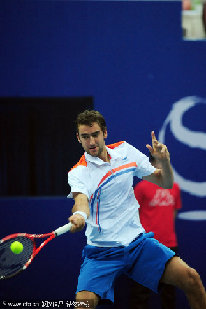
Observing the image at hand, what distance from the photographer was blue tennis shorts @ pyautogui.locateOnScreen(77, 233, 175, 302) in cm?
327

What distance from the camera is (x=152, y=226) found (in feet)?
15.4

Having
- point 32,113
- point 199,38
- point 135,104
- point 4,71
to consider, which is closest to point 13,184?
point 32,113

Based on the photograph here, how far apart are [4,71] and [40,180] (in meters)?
1.39

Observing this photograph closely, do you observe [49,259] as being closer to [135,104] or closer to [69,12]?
[135,104]

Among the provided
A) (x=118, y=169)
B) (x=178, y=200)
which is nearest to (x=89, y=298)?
(x=118, y=169)

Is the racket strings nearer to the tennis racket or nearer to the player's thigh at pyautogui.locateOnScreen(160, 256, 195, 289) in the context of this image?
the tennis racket

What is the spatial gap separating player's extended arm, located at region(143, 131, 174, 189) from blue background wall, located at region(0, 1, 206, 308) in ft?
5.04

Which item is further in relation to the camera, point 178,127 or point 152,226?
point 178,127

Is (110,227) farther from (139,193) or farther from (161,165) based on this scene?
(139,193)

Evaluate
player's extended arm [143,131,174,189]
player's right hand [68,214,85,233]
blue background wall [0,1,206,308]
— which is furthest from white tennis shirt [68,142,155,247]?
blue background wall [0,1,206,308]

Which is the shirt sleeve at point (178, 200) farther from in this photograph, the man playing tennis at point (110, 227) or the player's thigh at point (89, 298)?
the player's thigh at point (89, 298)

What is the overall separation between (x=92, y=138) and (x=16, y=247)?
3.27 feet

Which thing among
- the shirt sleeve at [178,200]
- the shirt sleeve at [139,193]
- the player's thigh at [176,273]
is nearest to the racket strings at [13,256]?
the player's thigh at [176,273]

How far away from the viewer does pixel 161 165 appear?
349 cm
